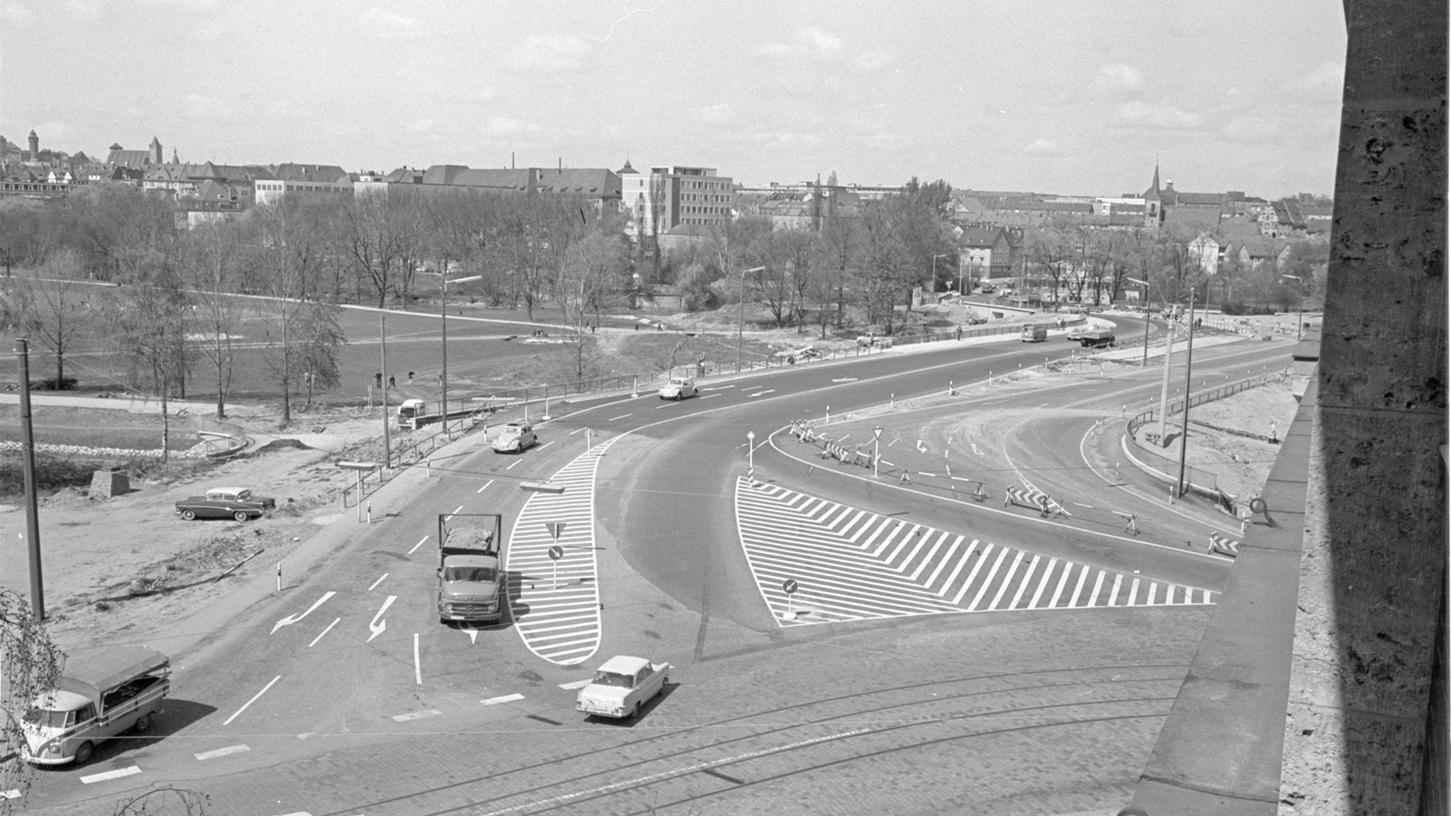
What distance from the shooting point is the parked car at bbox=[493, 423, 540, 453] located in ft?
125

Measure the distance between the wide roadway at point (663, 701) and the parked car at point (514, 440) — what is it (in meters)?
6.27

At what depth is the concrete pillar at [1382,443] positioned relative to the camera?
14.0 ft

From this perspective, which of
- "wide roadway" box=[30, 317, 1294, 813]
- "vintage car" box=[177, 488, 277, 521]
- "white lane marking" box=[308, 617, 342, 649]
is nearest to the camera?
"wide roadway" box=[30, 317, 1294, 813]

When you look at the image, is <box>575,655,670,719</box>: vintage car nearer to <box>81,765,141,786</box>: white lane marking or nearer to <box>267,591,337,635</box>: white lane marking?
<box>81,765,141,786</box>: white lane marking

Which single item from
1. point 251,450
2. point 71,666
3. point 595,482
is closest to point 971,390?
point 595,482

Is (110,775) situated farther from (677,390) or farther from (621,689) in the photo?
(677,390)

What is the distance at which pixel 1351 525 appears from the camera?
4.41 metres

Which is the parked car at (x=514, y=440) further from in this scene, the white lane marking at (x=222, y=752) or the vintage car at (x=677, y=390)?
the white lane marking at (x=222, y=752)

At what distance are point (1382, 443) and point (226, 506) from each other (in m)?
32.7

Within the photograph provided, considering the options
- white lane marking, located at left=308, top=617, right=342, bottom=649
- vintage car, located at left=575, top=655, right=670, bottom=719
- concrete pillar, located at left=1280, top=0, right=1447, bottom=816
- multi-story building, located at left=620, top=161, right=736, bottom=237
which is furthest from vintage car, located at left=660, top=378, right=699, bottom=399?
multi-story building, located at left=620, top=161, right=736, bottom=237

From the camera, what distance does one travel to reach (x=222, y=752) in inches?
632

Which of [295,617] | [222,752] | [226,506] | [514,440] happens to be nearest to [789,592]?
[295,617]

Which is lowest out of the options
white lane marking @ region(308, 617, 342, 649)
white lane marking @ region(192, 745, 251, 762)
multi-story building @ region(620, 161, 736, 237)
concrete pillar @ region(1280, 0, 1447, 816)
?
white lane marking @ region(308, 617, 342, 649)

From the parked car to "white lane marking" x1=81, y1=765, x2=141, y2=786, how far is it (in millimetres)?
22705
